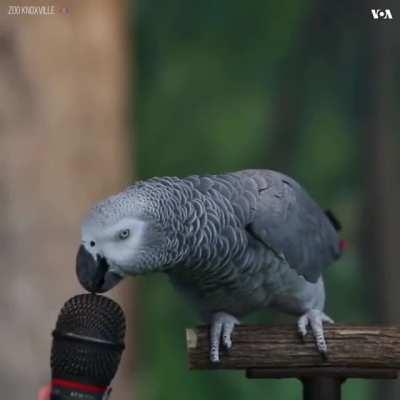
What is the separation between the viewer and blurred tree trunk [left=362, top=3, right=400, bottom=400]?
2164 millimetres

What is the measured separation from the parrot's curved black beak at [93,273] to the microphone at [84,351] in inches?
5.5

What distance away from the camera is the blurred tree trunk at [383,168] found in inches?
85.2

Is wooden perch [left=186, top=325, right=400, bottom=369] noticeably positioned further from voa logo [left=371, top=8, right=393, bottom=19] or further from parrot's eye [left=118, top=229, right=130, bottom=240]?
voa logo [left=371, top=8, right=393, bottom=19]

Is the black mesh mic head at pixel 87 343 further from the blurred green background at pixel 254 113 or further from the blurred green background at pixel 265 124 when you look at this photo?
the blurred green background at pixel 254 113

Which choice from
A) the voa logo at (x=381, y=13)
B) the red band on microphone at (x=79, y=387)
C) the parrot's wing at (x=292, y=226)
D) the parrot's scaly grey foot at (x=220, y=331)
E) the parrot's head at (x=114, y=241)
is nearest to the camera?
the red band on microphone at (x=79, y=387)

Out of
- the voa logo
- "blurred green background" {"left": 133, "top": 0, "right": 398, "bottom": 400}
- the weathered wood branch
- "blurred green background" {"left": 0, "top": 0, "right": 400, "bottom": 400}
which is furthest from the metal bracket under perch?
the voa logo

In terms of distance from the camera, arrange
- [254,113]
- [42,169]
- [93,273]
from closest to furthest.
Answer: [93,273]
[42,169]
[254,113]

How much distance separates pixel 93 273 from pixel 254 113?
4.39ft

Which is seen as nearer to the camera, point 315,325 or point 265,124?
point 315,325

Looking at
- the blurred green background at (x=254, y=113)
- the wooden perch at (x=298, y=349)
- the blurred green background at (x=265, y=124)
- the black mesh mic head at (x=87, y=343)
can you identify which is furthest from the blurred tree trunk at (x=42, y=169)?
the black mesh mic head at (x=87, y=343)

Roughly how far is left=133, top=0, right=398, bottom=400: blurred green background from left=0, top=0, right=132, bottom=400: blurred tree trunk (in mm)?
356

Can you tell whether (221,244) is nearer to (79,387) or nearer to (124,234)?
(124,234)

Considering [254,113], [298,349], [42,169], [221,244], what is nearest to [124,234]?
[221,244]

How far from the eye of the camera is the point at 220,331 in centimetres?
118
